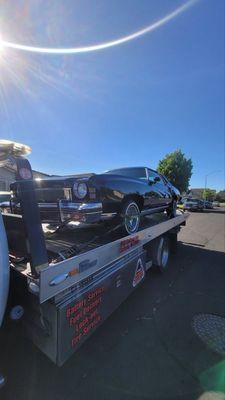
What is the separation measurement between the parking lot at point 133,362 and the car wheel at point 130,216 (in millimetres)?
1287

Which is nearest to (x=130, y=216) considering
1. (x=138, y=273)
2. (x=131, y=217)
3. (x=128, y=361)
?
(x=131, y=217)

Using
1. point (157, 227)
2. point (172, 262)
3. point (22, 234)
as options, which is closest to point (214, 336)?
point (157, 227)

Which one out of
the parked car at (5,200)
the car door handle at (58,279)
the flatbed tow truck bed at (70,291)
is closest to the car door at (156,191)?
the flatbed tow truck bed at (70,291)

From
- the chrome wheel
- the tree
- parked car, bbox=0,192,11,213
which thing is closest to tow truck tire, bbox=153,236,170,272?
the chrome wheel

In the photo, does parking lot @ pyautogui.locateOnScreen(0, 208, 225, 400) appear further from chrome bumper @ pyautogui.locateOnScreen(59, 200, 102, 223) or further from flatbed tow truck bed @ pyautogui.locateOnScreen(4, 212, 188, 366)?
chrome bumper @ pyautogui.locateOnScreen(59, 200, 102, 223)

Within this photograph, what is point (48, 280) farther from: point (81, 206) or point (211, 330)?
point (211, 330)

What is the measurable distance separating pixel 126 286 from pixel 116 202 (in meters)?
1.29

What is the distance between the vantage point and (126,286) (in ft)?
11.2

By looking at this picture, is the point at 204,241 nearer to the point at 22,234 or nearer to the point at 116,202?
the point at 116,202

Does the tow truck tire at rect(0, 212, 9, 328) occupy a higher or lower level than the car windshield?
lower

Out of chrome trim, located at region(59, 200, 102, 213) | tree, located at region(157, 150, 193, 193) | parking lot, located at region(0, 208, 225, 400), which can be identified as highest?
tree, located at region(157, 150, 193, 193)

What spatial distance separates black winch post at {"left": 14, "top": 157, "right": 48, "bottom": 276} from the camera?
201 centimetres

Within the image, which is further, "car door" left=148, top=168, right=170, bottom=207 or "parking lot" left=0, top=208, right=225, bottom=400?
"car door" left=148, top=168, right=170, bottom=207

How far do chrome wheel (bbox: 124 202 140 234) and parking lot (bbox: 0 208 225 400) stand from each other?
1289mm
